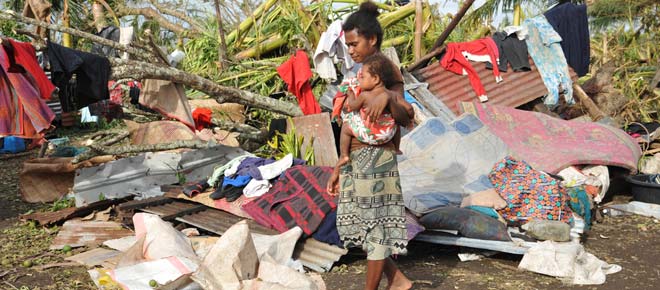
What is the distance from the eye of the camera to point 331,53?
7.05m

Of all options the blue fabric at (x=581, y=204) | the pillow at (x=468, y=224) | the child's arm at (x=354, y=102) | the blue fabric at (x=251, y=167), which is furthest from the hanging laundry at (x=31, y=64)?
the blue fabric at (x=581, y=204)

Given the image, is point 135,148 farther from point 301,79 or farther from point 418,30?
point 418,30

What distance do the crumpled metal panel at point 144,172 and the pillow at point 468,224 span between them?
8.52ft

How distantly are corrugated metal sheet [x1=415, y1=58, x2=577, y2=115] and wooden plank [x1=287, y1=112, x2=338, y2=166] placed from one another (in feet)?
6.18

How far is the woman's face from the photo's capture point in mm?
3412

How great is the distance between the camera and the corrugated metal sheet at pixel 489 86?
26.3 feet

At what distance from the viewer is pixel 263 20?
1032 centimetres

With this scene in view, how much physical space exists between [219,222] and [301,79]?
111 inches

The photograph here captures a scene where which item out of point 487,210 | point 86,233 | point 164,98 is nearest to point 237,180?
point 86,233

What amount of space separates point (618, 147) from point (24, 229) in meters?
5.82

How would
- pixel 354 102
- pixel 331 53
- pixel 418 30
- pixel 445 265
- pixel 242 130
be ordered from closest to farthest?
1. pixel 354 102
2. pixel 445 265
3. pixel 331 53
4. pixel 242 130
5. pixel 418 30

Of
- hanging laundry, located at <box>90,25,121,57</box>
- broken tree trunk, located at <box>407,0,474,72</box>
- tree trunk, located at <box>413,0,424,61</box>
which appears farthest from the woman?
hanging laundry, located at <box>90,25,121,57</box>

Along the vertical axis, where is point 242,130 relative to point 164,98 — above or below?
below

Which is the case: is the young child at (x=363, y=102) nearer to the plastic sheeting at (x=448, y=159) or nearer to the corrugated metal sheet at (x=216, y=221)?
the corrugated metal sheet at (x=216, y=221)
